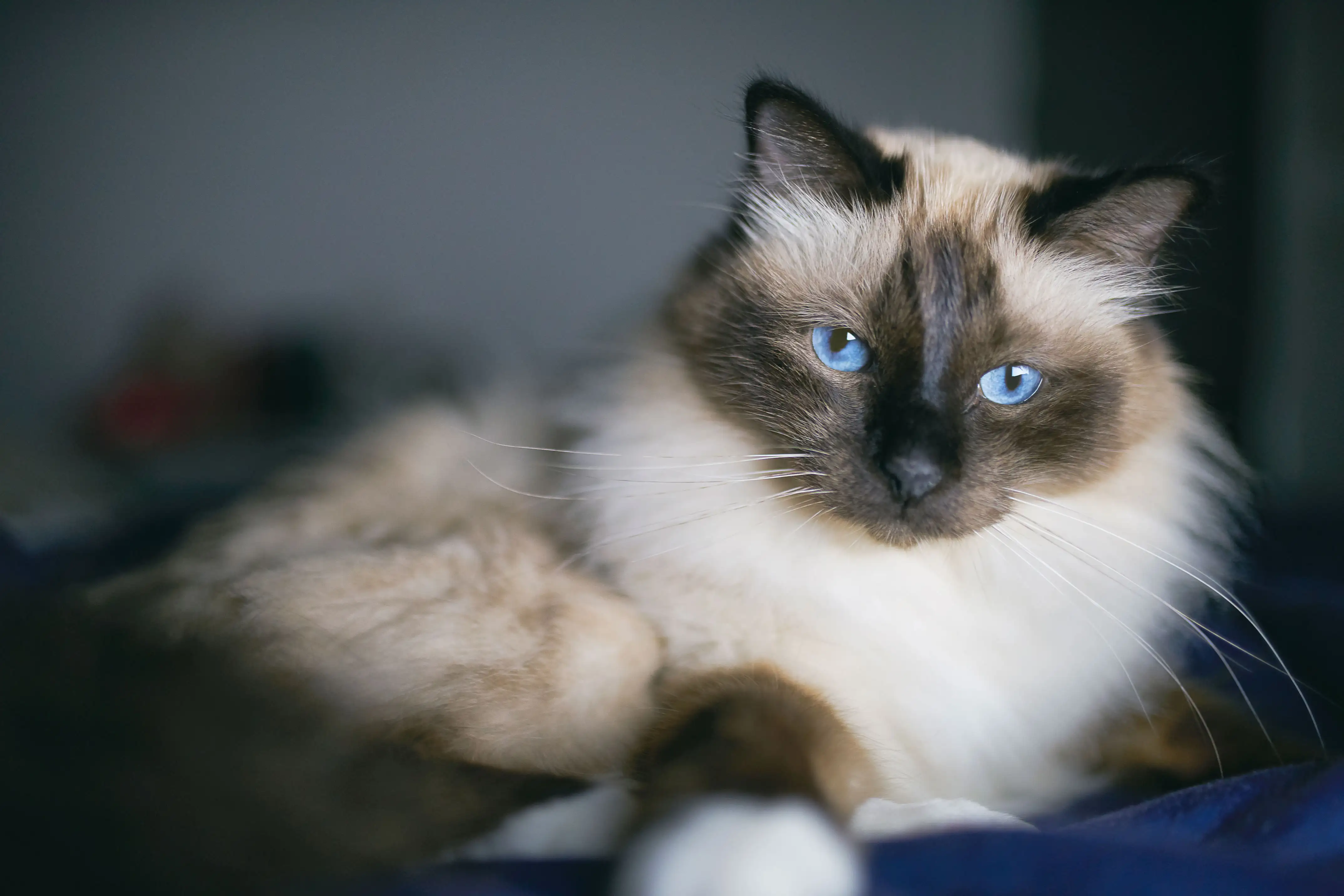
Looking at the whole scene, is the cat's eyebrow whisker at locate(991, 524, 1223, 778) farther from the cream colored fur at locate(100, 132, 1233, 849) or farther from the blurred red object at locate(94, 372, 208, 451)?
the blurred red object at locate(94, 372, 208, 451)

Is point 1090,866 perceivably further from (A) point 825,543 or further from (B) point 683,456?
(B) point 683,456

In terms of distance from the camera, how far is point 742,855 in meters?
0.64

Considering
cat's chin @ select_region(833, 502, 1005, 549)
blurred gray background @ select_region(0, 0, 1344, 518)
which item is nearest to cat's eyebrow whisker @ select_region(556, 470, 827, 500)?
cat's chin @ select_region(833, 502, 1005, 549)

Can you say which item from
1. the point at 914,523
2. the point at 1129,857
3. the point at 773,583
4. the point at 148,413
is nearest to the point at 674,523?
the point at 773,583

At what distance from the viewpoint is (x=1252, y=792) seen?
90cm

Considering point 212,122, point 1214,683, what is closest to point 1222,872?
point 1214,683

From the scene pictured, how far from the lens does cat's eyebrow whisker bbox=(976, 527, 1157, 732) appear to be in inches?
44.4

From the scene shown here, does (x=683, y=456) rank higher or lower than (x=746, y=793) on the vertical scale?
higher

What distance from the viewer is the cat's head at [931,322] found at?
101 cm

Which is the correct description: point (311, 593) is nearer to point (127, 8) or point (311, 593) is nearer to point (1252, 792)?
point (1252, 792)

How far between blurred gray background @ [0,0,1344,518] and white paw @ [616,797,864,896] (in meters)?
1.39

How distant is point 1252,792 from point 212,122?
2970 mm

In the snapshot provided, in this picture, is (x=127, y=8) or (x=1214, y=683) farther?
(x=127, y=8)

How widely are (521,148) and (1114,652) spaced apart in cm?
234
